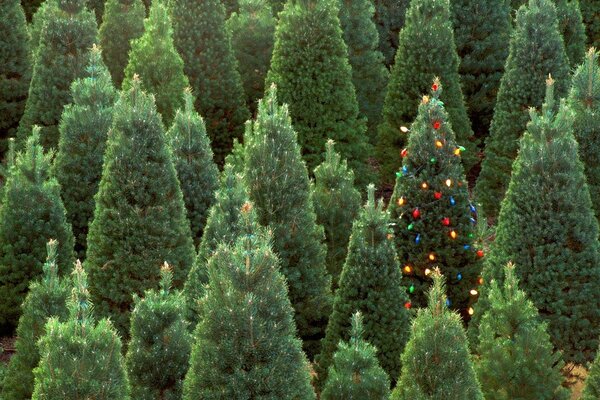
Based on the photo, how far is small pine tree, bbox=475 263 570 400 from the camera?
25.8 m

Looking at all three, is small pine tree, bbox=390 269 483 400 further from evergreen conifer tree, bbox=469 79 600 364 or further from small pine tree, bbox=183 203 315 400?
evergreen conifer tree, bbox=469 79 600 364

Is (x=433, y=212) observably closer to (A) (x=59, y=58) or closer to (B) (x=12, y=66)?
(A) (x=59, y=58)

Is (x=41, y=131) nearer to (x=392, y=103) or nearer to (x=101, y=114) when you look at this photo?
(x=101, y=114)

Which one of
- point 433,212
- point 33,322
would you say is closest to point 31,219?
point 33,322

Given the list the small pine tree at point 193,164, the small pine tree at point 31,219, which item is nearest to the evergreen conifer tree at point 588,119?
the small pine tree at point 193,164

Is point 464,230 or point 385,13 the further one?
point 385,13

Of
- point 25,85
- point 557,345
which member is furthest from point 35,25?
point 557,345

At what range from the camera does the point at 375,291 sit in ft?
90.2

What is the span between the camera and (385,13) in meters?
44.5

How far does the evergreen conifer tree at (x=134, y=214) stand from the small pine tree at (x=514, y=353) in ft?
20.5

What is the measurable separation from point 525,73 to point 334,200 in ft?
26.5

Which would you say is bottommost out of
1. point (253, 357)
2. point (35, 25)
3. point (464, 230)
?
point (253, 357)

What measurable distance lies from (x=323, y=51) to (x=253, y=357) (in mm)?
16013

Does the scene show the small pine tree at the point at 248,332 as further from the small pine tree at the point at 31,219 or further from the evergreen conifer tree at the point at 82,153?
the evergreen conifer tree at the point at 82,153
